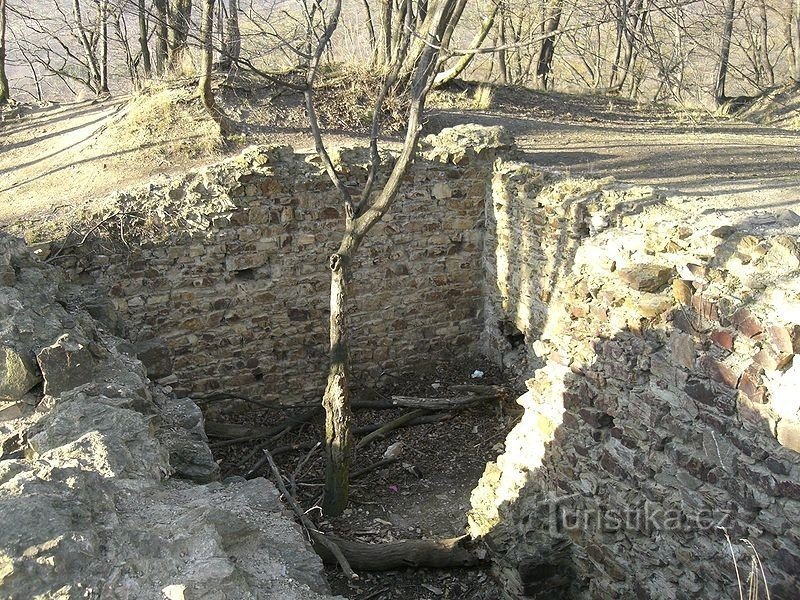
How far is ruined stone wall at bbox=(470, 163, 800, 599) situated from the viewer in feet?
10.9

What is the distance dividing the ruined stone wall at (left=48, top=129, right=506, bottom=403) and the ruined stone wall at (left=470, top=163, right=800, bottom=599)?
8.36ft

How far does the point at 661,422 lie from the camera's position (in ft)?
12.5

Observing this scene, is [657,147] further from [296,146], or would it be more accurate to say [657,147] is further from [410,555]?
[410,555]

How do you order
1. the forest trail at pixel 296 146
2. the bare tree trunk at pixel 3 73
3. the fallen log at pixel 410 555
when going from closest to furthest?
the fallen log at pixel 410 555, the forest trail at pixel 296 146, the bare tree trunk at pixel 3 73

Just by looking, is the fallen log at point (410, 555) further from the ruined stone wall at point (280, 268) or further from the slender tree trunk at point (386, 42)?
the slender tree trunk at point (386, 42)

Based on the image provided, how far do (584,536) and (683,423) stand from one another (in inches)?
41.8

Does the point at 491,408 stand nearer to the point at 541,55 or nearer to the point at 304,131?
the point at 304,131

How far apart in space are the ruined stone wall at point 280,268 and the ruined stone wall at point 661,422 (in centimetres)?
255

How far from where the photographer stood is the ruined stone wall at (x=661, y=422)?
3.31m

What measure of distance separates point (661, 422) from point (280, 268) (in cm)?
416

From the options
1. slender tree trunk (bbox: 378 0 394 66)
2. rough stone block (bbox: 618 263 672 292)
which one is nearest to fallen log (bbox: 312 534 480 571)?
rough stone block (bbox: 618 263 672 292)

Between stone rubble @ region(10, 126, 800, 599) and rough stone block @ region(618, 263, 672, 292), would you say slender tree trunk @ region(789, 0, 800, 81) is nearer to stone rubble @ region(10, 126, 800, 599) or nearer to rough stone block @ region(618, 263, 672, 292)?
stone rubble @ region(10, 126, 800, 599)

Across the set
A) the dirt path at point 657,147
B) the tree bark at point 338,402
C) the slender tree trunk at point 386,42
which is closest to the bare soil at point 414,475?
the tree bark at point 338,402

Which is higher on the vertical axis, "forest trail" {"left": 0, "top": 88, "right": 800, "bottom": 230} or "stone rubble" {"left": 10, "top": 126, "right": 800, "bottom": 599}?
"forest trail" {"left": 0, "top": 88, "right": 800, "bottom": 230}
